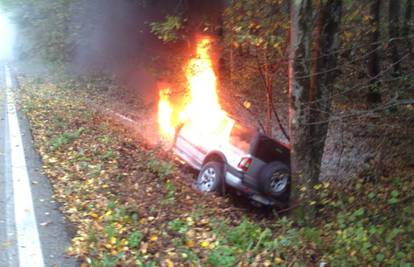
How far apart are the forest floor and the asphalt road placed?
0.18m

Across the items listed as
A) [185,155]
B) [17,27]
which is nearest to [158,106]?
[185,155]

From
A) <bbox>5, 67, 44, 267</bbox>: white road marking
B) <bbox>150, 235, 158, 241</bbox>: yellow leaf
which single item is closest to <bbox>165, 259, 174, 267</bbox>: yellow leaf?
<bbox>150, 235, 158, 241</bbox>: yellow leaf

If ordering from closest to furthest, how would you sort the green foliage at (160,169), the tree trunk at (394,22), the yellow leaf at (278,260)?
the yellow leaf at (278,260) < the green foliage at (160,169) < the tree trunk at (394,22)

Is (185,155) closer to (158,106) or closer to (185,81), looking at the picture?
(185,81)

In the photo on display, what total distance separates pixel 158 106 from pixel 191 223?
47.2 feet

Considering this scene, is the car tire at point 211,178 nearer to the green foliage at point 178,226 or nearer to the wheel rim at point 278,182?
the wheel rim at point 278,182

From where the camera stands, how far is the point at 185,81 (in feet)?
58.1

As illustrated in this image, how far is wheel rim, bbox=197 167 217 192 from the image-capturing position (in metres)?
10.1

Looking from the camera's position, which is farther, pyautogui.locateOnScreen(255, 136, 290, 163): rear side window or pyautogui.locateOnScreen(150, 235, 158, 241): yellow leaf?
pyautogui.locateOnScreen(255, 136, 290, 163): rear side window

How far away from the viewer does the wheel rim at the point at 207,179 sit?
1008cm

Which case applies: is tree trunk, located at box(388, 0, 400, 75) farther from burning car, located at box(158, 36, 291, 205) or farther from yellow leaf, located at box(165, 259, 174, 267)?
yellow leaf, located at box(165, 259, 174, 267)

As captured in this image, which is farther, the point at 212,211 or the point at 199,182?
the point at 199,182

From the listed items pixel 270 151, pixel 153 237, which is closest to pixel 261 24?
pixel 270 151

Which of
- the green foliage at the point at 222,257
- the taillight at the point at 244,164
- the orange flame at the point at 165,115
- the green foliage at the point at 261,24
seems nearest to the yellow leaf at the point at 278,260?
the green foliage at the point at 222,257
